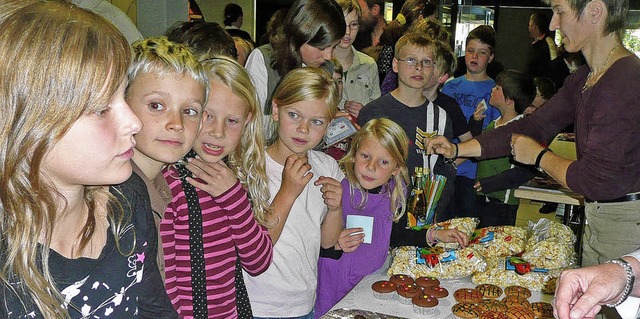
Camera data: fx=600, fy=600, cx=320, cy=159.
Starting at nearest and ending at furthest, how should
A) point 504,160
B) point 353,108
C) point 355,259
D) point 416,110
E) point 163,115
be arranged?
point 163,115, point 355,259, point 416,110, point 353,108, point 504,160

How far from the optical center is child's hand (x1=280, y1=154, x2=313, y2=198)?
212 centimetres

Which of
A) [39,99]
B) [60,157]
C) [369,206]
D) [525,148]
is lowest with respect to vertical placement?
[369,206]

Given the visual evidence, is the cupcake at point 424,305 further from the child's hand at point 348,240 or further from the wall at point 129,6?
the wall at point 129,6

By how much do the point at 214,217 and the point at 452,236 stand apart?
3.59 ft

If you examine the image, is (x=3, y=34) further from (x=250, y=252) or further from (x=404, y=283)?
(x=404, y=283)

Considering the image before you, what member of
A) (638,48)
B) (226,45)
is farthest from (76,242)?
(638,48)

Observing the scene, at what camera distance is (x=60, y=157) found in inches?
40.6

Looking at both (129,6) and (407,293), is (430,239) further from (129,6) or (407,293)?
(129,6)

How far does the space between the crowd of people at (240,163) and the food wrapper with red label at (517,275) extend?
10.0 inches

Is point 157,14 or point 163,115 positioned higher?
point 157,14

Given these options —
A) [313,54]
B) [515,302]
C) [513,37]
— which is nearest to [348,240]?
[515,302]

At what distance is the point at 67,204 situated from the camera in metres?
1.14

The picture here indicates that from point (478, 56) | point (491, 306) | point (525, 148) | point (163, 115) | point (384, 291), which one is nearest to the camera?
point (163, 115)

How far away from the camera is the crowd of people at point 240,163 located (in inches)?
39.9
